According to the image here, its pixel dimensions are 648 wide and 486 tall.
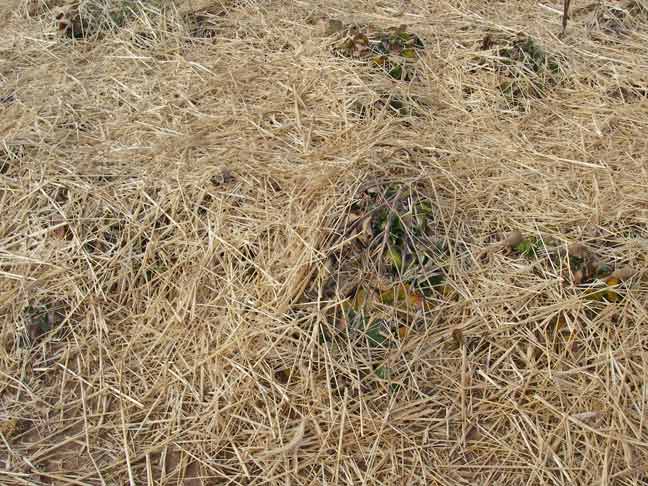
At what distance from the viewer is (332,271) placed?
101 inches

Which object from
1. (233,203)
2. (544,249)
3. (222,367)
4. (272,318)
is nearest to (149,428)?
(222,367)

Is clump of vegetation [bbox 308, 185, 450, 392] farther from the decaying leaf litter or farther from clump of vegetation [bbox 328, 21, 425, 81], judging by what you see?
clump of vegetation [bbox 328, 21, 425, 81]

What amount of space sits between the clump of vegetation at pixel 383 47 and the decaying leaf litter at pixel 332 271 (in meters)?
0.02

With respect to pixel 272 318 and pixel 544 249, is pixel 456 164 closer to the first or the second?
pixel 544 249

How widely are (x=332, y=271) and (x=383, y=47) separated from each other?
1673mm

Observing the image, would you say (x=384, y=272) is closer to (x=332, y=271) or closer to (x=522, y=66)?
(x=332, y=271)

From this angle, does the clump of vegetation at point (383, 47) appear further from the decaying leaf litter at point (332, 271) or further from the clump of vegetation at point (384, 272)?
the clump of vegetation at point (384, 272)

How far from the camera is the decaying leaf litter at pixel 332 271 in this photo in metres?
2.26

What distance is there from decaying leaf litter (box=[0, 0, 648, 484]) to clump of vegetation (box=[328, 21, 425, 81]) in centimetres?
2

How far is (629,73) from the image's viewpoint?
11.9 ft

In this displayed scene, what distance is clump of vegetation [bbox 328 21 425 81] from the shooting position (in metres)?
3.62

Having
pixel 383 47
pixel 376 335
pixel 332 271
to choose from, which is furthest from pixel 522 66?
pixel 376 335

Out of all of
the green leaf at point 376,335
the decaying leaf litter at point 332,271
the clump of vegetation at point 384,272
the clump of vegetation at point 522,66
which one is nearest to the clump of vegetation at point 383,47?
the decaying leaf litter at point 332,271

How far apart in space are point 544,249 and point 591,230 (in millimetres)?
232
